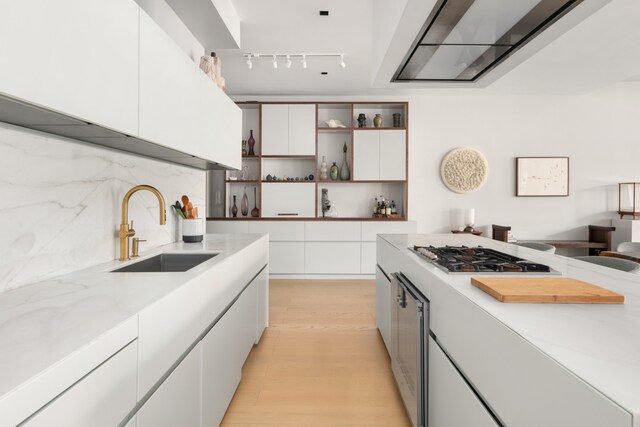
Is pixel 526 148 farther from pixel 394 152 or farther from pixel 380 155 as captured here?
pixel 380 155

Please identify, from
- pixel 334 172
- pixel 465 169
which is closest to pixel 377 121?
pixel 334 172

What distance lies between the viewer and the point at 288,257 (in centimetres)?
506

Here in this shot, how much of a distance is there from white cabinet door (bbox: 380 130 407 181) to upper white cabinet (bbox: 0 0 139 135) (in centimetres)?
414

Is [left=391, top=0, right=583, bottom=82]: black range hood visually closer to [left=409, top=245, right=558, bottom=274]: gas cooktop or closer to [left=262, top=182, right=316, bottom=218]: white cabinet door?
[left=409, top=245, right=558, bottom=274]: gas cooktop

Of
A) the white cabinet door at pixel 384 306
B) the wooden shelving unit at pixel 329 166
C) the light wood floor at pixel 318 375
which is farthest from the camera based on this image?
the wooden shelving unit at pixel 329 166

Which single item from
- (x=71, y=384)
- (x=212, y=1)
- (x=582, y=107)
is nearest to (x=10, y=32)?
(x=71, y=384)

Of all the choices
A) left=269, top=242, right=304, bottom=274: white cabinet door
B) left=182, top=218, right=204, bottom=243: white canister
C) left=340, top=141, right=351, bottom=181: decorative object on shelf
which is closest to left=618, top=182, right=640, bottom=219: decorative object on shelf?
left=340, top=141, right=351, bottom=181: decorative object on shelf

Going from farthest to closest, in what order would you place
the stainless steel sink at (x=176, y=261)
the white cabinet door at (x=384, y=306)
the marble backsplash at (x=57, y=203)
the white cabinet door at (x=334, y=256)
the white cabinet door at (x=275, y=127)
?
the white cabinet door at (x=275, y=127)
the white cabinet door at (x=334, y=256)
the white cabinet door at (x=384, y=306)
the stainless steel sink at (x=176, y=261)
the marble backsplash at (x=57, y=203)

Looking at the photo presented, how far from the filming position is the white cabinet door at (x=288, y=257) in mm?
5051

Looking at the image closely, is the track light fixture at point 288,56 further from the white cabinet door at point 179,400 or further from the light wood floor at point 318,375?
the white cabinet door at point 179,400

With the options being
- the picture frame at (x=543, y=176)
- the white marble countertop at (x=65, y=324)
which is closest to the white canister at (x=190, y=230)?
the white marble countertop at (x=65, y=324)

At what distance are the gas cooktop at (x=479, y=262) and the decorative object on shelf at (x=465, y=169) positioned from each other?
11.9ft

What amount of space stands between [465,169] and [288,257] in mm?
2984

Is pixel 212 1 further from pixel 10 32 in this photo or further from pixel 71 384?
pixel 71 384
